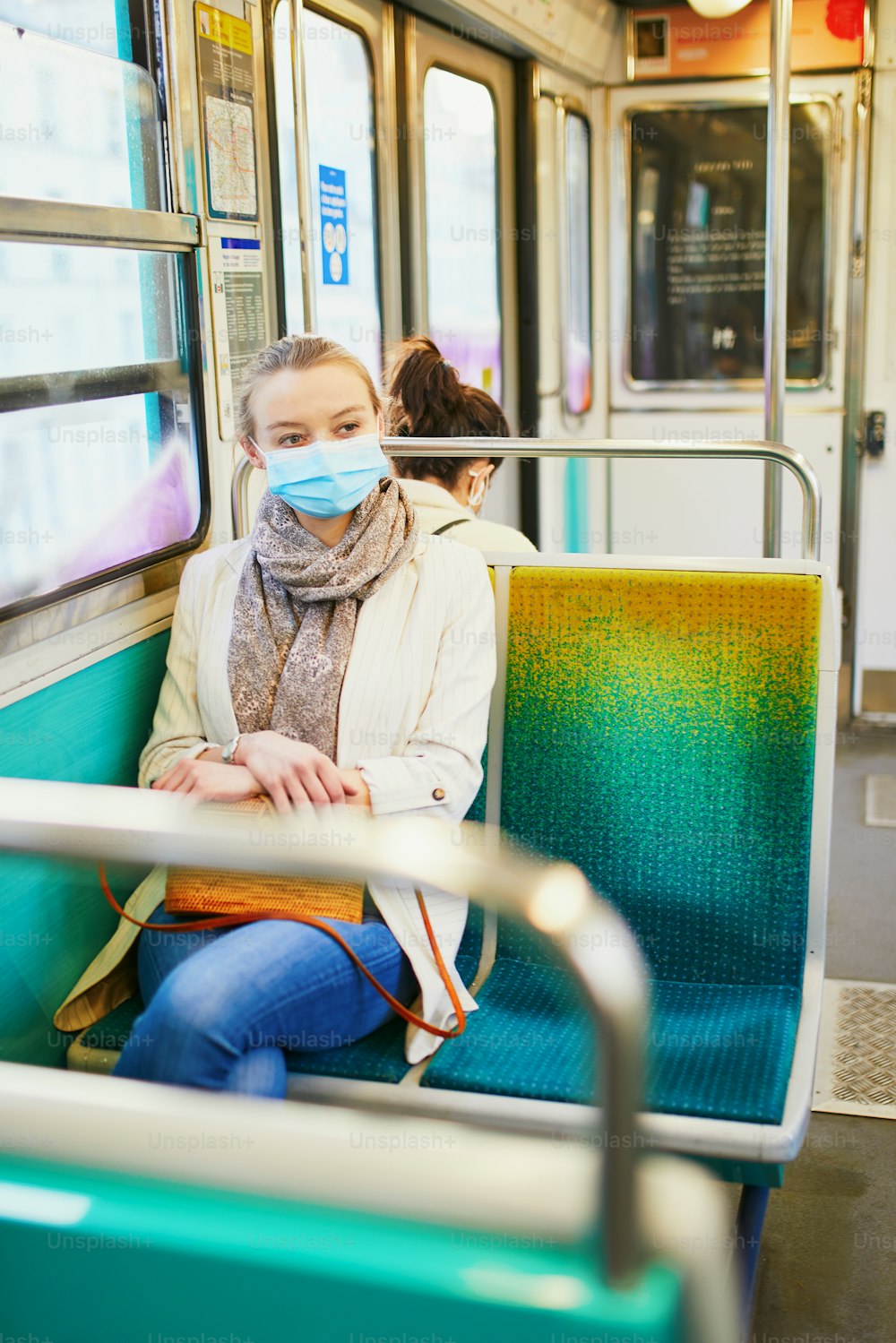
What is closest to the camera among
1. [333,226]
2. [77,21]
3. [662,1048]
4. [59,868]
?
[662,1048]

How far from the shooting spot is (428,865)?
863mm

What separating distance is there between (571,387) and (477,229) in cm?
95

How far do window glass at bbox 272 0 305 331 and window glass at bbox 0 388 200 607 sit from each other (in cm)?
58

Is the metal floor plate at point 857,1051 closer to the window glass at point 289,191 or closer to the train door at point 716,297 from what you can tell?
the window glass at point 289,191

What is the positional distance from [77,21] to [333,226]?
1.33 metres

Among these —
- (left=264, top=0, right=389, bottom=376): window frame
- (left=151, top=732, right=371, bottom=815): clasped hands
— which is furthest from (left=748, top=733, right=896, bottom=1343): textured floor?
(left=264, top=0, right=389, bottom=376): window frame

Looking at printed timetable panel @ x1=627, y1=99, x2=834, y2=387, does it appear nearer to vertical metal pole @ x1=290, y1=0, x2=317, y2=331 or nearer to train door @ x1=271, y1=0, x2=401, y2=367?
train door @ x1=271, y1=0, x2=401, y2=367

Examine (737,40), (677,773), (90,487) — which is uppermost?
(737,40)

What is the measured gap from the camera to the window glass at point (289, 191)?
2.93 metres

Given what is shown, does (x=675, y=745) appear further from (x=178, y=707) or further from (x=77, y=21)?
(x=77, y=21)

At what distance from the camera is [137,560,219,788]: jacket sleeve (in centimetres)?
216

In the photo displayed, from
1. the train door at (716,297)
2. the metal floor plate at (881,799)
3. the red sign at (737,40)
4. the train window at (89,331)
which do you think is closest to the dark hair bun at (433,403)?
the train window at (89,331)

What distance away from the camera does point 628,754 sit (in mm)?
2281

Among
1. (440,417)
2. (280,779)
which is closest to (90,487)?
(280,779)
